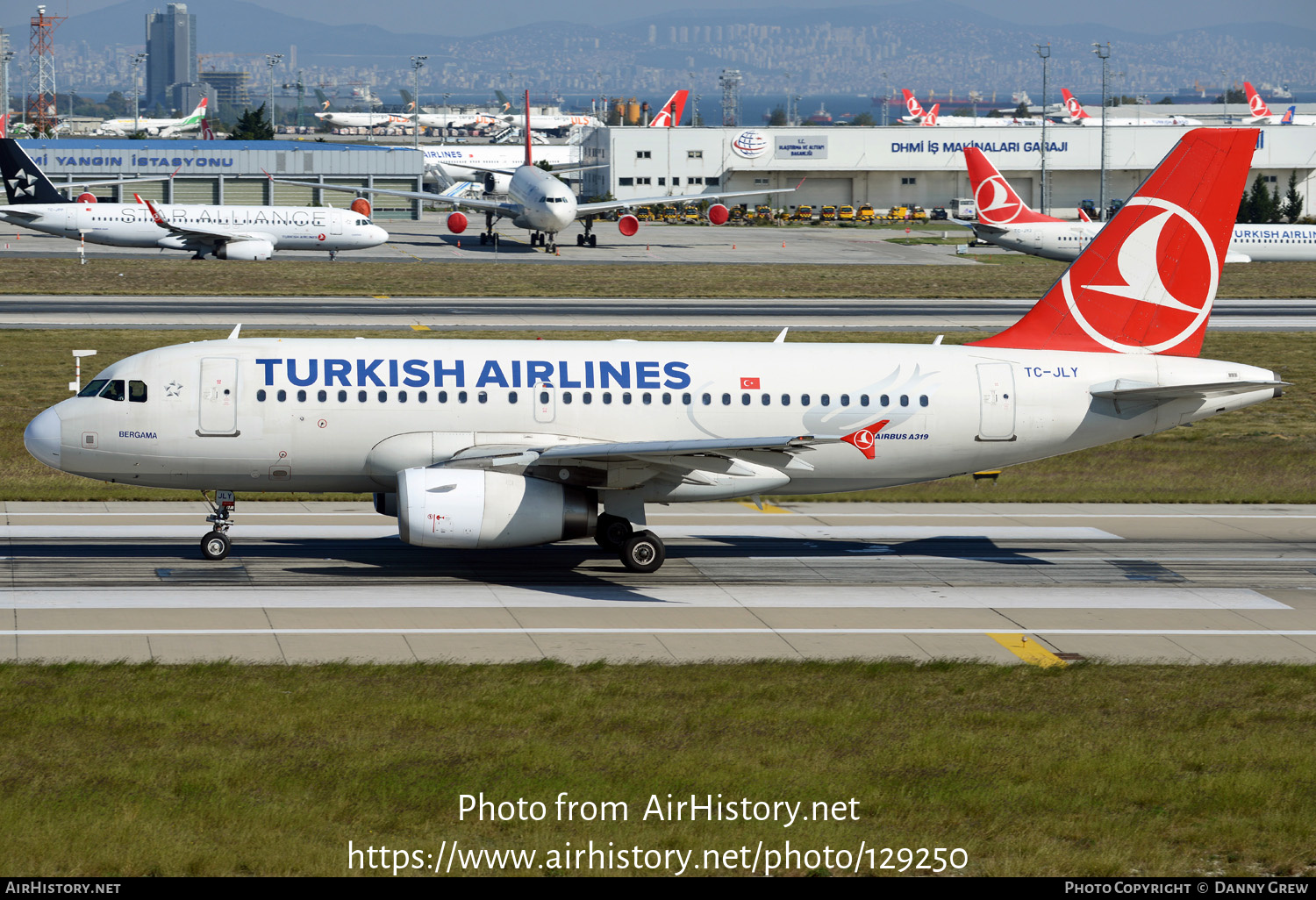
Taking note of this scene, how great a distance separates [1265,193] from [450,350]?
135m

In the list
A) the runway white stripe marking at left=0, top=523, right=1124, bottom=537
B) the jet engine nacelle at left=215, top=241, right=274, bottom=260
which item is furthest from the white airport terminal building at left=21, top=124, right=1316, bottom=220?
the runway white stripe marking at left=0, top=523, right=1124, bottom=537


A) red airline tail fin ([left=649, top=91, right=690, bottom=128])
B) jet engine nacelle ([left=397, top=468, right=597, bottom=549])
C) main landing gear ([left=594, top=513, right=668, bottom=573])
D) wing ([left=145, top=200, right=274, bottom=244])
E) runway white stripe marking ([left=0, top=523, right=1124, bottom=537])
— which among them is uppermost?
red airline tail fin ([left=649, top=91, right=690, bottom=128])

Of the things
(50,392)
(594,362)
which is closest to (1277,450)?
(594,362)

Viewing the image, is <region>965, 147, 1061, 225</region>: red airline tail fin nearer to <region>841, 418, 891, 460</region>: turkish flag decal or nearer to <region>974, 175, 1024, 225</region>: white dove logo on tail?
<region>974, 175, 1024, 225</region>: white dove logo on tail

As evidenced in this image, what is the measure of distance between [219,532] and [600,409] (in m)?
8.04

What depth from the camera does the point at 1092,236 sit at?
103 meters

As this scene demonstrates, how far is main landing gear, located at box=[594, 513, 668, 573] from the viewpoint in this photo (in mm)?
27750

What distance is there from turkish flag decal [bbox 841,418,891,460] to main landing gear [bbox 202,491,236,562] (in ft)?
40.5

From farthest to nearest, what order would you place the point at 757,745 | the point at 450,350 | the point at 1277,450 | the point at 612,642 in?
the point at 1277,450 < the point at 450,350 < the point at 612,642 < the point at 757,745

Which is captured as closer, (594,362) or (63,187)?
(594,362)

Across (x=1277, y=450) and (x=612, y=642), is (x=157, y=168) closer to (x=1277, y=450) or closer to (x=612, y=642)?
(x=1277, y=450)

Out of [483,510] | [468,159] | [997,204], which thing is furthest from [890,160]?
[483,510]

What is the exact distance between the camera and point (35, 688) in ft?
61.2

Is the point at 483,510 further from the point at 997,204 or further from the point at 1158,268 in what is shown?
the point at 997,204
